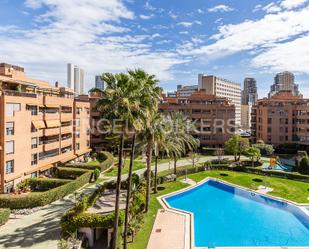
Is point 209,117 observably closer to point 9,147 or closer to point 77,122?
point 77,122

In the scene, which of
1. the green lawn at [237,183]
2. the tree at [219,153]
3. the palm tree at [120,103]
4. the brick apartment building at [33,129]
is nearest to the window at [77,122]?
the brick apartment building at [33,129]

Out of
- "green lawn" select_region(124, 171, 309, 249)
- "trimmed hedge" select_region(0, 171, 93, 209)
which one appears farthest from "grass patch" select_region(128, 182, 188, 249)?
"trimmed hedge" select_region(0, 171, 93, 209)

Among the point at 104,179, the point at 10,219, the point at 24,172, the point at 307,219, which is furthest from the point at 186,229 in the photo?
the point at 24,172

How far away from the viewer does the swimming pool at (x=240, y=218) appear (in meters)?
26.9

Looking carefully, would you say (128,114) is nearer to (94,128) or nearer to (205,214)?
(205,214)

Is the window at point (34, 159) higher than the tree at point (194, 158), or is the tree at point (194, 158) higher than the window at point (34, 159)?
the window at point (34, 159)

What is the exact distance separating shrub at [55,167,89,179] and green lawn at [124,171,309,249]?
13364 millimetres

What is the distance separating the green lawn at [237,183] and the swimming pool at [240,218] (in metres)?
2.10

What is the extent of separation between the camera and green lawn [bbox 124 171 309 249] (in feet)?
90.6

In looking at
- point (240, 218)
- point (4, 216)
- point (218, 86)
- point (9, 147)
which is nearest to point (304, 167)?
point (240, 218)

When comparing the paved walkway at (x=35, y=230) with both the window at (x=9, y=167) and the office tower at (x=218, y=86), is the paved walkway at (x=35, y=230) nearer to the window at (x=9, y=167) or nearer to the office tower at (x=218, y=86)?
Result: the window at (x=9, y=167)

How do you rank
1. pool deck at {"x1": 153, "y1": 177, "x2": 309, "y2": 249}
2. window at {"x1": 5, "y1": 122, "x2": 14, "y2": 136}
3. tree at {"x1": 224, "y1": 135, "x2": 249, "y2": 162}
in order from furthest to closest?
tree at {"x1": 224, "y1": 135, "x2": 249, "y2": 162}
window at {"x1": 5, "y1": 122, "x2": 14, "y2": 136}
pool deck at {"x1": 153, "y1": 177, "x2": 309, "y2": 249}

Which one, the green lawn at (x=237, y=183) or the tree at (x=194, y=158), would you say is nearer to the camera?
the green lawn at (x=237, y=183)

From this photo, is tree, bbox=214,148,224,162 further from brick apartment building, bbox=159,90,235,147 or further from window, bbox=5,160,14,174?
window, bbox=5,160,14,174
